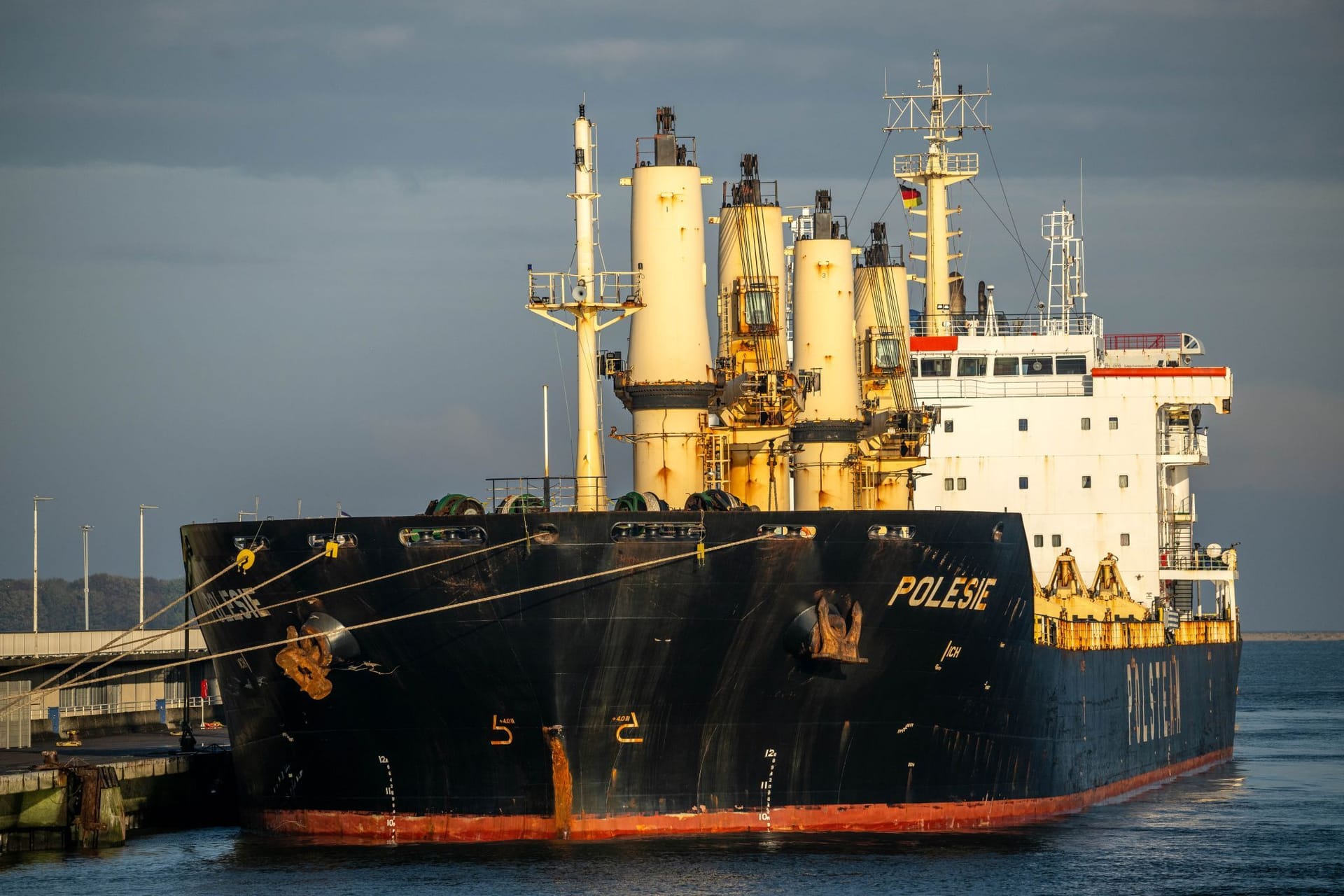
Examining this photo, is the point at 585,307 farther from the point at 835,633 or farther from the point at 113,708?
the point at 113,708

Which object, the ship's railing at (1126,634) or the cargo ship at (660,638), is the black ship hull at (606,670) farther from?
the ship's railing at (1126,634)

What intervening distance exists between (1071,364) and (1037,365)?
0.85m

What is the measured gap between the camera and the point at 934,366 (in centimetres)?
4716

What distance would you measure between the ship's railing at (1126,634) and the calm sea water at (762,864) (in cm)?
341

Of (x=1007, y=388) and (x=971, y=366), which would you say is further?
(x=971, y=366)

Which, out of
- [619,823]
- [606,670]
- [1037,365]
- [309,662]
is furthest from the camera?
[1037,365]

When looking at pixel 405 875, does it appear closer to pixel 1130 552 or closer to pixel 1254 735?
pixel 1130 552

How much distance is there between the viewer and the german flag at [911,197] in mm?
50625

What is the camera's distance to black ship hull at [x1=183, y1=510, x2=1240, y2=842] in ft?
85.8

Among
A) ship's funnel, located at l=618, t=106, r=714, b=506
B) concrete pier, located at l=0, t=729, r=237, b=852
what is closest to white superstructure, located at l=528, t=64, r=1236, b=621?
ship's funnel, located at l=618, t=106, r=714, b=506

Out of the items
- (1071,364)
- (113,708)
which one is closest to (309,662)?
(113,708)

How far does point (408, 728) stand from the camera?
27188mm

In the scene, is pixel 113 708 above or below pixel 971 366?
below

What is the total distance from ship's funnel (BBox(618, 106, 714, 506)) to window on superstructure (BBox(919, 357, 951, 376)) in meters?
16.4
